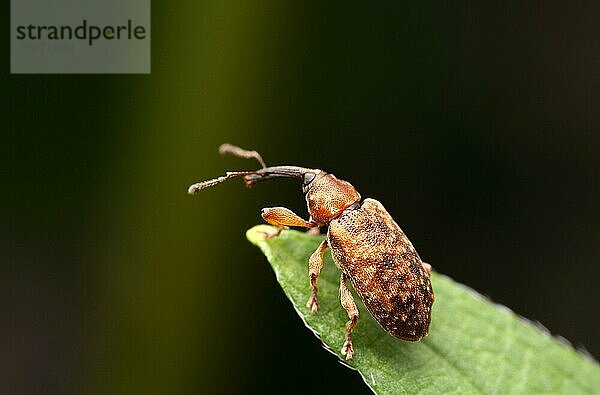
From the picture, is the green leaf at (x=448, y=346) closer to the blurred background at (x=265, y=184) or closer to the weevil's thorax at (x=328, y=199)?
the weevil's thorax at (x=328, y=199)

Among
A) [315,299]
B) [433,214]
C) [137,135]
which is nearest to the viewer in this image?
[315,299]

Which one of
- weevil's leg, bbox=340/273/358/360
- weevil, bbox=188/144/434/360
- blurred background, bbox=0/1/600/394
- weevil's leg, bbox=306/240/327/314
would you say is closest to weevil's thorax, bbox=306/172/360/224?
weevil, bbox=188/144/434/360

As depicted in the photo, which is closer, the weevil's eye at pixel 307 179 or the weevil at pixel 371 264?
the weevil at pixel 371 264

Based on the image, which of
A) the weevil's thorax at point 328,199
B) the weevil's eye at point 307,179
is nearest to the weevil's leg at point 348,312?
the weevil's thorax at point 328,199

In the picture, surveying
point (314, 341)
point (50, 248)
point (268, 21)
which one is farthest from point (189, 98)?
point (314, 341)

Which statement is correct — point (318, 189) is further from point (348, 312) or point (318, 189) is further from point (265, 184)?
point (265, 184)

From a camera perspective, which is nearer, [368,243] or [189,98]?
[368,243]

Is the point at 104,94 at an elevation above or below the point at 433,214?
above

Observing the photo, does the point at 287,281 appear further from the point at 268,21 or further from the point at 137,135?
the point at 268,21
